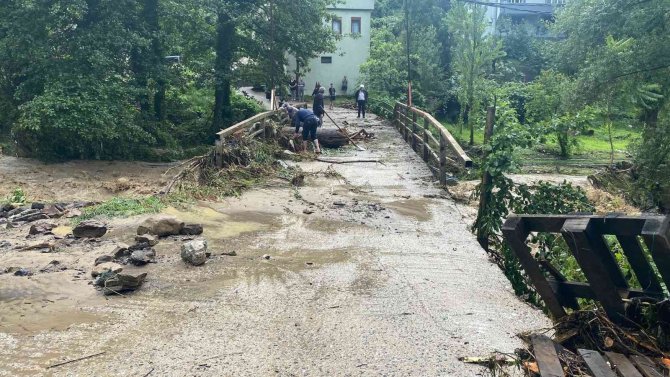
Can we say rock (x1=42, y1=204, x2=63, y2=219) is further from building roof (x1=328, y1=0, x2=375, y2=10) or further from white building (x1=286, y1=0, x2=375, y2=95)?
building roof (x1=328, y1=0, x2=375, y2=10)

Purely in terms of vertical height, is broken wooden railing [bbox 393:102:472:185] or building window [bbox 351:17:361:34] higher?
building window [bbox 351:17:361:34]

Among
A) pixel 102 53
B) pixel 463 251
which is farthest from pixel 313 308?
pixel 102 53

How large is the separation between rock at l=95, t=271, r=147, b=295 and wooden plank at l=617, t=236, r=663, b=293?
14.6 feet

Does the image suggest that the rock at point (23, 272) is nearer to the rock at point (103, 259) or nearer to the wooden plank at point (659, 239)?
the rock at point (103, 259)

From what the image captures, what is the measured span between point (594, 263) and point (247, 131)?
11.3 m

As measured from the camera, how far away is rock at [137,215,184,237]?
8148 mm

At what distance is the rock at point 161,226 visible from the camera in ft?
26.7

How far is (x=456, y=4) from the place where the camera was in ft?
91.1

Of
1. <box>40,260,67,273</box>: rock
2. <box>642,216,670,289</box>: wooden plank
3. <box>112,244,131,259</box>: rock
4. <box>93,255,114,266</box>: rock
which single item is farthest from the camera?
<box>112,244,131,259</box>: rock

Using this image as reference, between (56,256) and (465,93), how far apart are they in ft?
76.4

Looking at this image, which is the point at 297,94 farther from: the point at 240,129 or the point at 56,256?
the point at 56,256

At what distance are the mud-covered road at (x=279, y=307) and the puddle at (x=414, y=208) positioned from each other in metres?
0.64

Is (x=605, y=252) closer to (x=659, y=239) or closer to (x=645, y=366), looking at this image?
(x=659, y=239)

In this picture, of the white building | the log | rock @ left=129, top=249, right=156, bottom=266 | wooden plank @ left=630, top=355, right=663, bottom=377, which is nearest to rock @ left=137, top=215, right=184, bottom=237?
rock @ left=129, top=249, right=156, bottom=266
